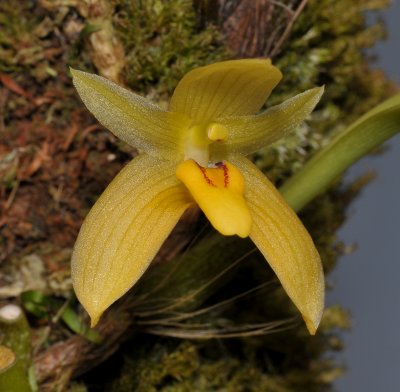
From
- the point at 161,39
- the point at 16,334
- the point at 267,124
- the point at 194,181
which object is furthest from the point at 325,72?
the point at 16,334

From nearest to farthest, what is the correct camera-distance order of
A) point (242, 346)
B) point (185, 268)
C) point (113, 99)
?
point (113, 99)
point (185, 268)
point (242, 346)

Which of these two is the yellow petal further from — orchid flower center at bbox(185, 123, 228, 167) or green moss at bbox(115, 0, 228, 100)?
green moss at bbox(115, 0, 228, 100)

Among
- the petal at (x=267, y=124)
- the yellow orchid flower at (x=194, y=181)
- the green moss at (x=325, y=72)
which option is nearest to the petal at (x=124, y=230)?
the yellow orchid flower at (x=194, y=181)

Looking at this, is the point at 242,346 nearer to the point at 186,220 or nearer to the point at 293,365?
the point at 293,365

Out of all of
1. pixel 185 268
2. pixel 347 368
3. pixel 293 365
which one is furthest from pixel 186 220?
pixel 347 368

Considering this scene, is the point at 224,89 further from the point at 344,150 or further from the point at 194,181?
the point at 344,150

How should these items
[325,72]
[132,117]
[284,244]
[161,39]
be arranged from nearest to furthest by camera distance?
1. [132,117]
2. [284,244]
3. [161,39]
4. [325,72]
